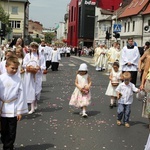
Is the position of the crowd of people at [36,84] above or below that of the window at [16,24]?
→ below

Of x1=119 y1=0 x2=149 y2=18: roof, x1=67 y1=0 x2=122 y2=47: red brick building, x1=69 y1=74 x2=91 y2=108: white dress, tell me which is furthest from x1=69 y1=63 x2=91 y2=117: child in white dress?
x1=67 y1=0 x2=122 y2=47: red brick building

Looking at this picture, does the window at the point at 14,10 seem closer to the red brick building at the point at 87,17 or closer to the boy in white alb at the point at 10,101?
the red brick building at the point at 87,17

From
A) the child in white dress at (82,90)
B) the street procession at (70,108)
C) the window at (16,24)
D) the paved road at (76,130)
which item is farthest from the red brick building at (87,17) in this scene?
the child in white dress at (82,90)

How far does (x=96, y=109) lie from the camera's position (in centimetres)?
1022

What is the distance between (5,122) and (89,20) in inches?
3349

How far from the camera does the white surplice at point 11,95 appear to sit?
5.65 meters

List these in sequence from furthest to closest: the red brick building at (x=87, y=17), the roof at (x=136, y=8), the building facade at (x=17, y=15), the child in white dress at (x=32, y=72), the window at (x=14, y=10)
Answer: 1. the window at (x=14, y=10)
2. the building facade at (x=17, y=15)
3. the red brick building at (x=87, y=17)
4. the roof at (x=136, y=8)
5. the child in white dress at (x=32, y=72)

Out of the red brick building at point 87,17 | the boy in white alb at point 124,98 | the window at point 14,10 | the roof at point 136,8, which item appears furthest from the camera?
the window at point 14,10

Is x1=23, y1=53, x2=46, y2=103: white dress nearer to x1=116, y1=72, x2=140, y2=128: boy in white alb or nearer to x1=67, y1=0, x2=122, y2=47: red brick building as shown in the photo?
x1=116, y1=72, x2=140, y2=128: boy in white alb

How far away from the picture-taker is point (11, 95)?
224 inches

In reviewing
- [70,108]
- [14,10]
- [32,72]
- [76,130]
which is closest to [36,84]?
[32,72]

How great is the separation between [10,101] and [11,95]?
9 centimetres

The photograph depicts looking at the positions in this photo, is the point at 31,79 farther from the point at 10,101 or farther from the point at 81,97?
the point at 10,101

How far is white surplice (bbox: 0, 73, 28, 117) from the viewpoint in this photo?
5652 millimetres
